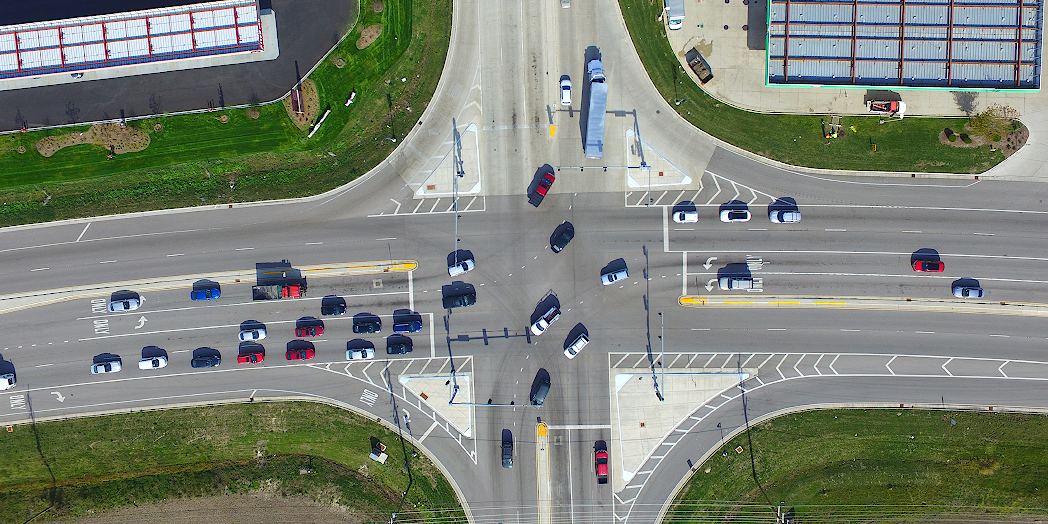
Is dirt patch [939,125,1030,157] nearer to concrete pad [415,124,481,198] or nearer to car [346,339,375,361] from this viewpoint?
concrete pad [415,124,481,198]

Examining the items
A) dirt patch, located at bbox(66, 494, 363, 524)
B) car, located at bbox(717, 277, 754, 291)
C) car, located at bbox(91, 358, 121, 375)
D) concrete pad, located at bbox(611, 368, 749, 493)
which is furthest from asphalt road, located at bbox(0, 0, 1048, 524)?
dirt patch, located at bbox(66, 494, 363, 524)

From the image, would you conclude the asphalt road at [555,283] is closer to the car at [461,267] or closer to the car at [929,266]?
the car at [929,266]

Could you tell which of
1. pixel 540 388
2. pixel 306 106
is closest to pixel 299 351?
pixel 540 388

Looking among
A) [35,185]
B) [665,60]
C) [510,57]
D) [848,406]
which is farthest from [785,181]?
[35,185]

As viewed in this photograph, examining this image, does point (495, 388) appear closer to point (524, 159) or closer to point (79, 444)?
point (524, 159)

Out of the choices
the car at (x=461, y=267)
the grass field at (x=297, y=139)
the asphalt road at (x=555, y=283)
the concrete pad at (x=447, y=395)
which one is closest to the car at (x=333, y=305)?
the asphalt road at (x=555, y=283)

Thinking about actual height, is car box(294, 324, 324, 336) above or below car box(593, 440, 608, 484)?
above

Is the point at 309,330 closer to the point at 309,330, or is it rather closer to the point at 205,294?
the point at 309,330
